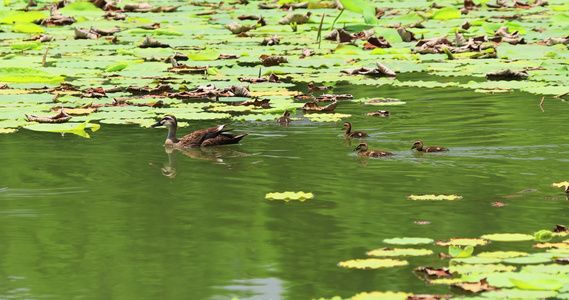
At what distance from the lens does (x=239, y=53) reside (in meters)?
15.5

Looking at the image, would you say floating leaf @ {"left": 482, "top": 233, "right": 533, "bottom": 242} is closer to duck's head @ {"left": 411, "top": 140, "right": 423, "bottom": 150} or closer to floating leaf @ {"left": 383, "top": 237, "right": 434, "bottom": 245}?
floating leaf @ {"left": 383, "top": 237, "right": 434, "bottom": 245}

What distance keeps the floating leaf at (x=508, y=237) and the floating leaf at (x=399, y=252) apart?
0.41m

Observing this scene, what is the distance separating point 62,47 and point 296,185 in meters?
10.6

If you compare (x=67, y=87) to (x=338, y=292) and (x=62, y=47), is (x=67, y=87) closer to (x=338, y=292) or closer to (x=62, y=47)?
(x=62, y=47)

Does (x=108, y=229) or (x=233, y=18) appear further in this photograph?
(x=233, y=18)

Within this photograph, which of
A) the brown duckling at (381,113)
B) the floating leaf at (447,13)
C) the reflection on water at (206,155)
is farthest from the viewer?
the floating leaf at (447,13)

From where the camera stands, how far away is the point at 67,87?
39.6 feet

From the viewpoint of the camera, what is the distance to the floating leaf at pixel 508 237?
537cm

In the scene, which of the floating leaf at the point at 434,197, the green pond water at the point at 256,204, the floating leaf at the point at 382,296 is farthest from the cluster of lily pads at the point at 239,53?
the floating leaf at the point at 382,296

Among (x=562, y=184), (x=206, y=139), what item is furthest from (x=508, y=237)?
(x=206, y=139)

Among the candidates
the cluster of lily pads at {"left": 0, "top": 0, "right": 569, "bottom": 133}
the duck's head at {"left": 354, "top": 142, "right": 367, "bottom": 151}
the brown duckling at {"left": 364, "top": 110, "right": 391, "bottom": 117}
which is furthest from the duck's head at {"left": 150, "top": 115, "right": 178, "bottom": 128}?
the brown duckling at {"left": 364, "top": 110, "right": 391, "bottom": 117}

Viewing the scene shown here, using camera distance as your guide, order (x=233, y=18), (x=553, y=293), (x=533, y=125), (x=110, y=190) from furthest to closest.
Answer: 1. (x=233, y=18)
2. (x=533, y=125)
3. (x=110, y=190)
4. (x=553, y=293)

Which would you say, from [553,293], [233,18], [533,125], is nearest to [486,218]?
[553,293]

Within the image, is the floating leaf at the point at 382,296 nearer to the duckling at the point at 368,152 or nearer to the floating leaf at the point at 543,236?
the floating leaf at the point at 543,236
